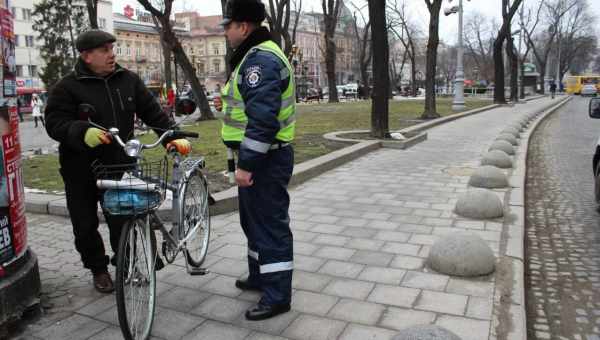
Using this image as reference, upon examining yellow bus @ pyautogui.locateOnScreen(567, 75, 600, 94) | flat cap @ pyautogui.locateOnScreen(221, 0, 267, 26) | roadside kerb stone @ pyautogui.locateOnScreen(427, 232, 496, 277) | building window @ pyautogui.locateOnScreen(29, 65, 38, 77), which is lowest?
roadside kerb stone @ pyautogui.locateOnScreen(427, 232, 496, 277)

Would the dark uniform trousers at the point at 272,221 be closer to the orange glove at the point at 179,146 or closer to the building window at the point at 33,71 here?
the orange glove at the point at 179,146

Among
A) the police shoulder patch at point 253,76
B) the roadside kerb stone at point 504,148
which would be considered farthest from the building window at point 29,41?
the police shoulder patch at point 253,76

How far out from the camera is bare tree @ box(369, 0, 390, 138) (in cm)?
1259

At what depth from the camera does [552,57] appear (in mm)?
88250

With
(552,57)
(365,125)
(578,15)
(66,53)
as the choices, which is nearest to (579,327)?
(365,125)

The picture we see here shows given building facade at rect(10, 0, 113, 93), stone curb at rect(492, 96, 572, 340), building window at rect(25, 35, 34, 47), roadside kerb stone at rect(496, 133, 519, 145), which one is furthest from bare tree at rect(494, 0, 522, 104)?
building window at rect(25, 35, 34, 47)

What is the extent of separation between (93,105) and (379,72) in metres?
9.81

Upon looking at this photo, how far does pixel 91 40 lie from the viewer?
12.1 feet

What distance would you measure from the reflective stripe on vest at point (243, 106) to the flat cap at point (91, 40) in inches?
37.6

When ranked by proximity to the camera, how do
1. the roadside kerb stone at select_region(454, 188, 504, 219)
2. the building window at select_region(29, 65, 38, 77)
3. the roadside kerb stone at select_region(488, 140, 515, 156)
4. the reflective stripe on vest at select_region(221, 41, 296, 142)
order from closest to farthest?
the reflective stripe on vest at select_region(221, 41, 296, 142) < the roadside kerb stone at select_region(454, 188, 504, 219) < the roadside kerb stone at select_region(488, 140, 515, 156) < the building window at select_region(29, 65, 38, 77)

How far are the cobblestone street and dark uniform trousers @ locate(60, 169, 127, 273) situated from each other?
9.99ft

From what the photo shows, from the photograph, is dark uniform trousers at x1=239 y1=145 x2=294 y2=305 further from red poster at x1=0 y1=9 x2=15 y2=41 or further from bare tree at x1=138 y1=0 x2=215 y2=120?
bare tree at x1=138 y1=0 x2=215 y2=120

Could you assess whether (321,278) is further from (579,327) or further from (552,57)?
(552,57)

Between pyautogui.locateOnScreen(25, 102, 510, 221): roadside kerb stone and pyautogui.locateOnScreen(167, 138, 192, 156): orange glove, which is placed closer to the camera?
pyautogui.locateOnScreen(167, 138, 192, 156): orange glove
